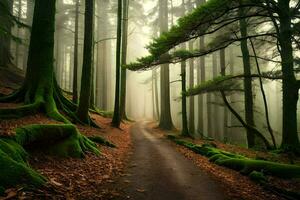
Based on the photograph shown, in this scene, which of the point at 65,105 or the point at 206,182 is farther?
the point at 65,105

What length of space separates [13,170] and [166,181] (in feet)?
12.6

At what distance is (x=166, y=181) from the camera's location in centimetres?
679

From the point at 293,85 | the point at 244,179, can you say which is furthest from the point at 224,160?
the point at 293,85

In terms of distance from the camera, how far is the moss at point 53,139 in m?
5.84

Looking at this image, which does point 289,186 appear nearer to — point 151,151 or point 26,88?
point 151,151

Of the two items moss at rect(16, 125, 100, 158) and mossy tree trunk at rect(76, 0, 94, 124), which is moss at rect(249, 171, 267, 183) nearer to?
moss at rect(16, 125, 100, 158)

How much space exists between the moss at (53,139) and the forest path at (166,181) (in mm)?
1675

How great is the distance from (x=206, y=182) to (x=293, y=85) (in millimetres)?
6741

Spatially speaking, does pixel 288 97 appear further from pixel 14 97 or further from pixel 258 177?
pixel 14 97

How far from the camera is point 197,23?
31.3 feet

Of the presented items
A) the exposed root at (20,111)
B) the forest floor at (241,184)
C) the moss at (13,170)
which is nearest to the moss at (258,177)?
the forest floor at (241,184)

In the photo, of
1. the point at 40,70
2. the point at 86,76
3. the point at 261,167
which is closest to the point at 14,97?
the point at 40,70

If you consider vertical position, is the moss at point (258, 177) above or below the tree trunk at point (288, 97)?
below

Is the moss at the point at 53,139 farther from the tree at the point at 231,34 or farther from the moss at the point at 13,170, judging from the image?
the tree at the point at 231,34
